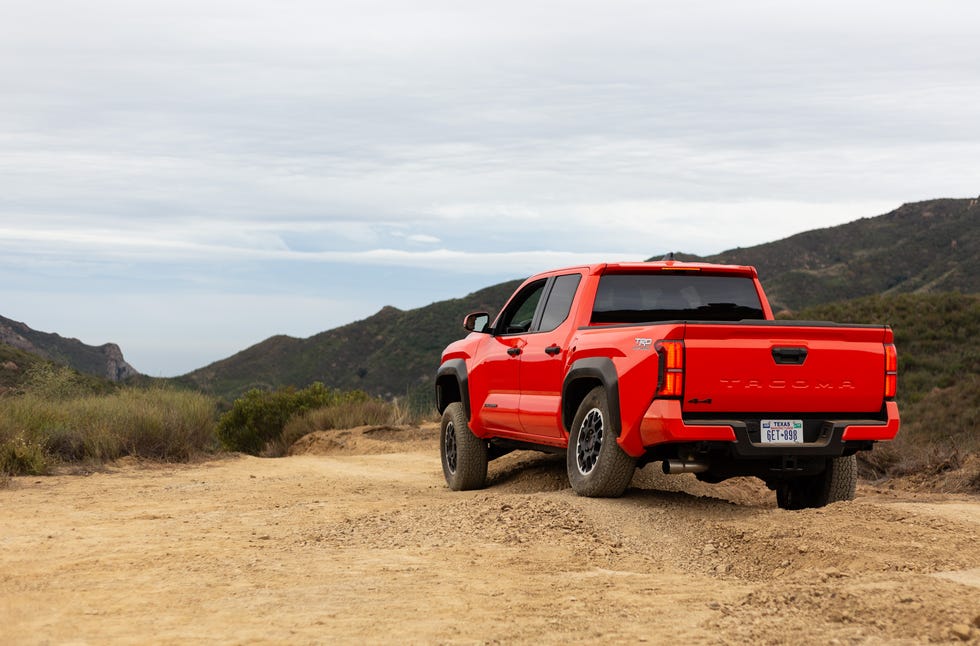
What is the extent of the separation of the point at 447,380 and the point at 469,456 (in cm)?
103

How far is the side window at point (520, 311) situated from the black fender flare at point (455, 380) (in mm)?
716

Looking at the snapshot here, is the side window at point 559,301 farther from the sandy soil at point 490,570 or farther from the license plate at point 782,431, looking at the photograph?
the license plate at point 782,431

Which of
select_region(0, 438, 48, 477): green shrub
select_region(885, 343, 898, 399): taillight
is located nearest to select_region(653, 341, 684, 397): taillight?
select_region(885, 343, 898, 399): taillight

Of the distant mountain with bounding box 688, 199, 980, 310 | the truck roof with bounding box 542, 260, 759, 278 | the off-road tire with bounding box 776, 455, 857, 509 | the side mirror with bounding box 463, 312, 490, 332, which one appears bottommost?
the off-road tire with bounding box 776, 455, 857, 509

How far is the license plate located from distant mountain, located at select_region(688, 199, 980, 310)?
53484 millimetres

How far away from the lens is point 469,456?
11.2 m

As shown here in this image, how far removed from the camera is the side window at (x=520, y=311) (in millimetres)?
10625

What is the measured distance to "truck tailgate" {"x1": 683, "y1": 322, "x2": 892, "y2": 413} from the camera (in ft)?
25.5

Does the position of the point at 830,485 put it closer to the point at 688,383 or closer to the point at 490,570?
the point at 688,383

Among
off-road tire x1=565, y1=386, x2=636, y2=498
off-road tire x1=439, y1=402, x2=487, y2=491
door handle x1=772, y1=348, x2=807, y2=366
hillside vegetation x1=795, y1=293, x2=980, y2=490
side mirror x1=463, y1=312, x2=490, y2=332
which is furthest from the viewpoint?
hillside vegetation x1=795, y1=293, x2=980, y2=490

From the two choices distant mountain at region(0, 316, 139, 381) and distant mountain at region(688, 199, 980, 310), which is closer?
distant mountain at region(0, 316, 139, 381)

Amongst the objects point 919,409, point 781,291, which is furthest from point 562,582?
point 781,291

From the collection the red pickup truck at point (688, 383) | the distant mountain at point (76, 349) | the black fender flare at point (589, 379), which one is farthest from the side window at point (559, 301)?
the distant mountain at point (76, 349)

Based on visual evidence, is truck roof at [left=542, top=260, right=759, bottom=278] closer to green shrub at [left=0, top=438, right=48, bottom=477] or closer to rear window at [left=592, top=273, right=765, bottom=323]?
rear window at [left=592, top=273, right=765, bottom=323]
